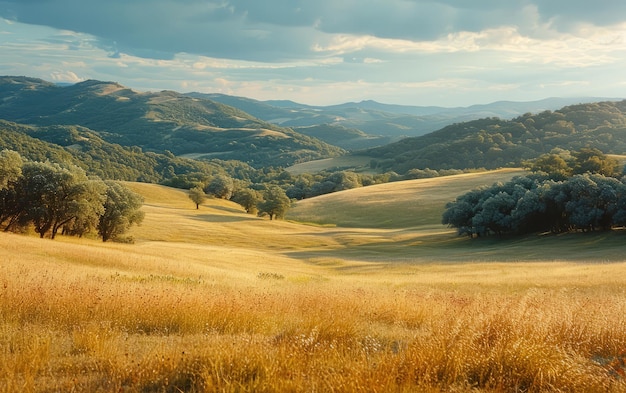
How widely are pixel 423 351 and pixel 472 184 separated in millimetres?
108011

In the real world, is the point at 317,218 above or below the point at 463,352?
below

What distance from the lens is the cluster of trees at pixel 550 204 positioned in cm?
5675

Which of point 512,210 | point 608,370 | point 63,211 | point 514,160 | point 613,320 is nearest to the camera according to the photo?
point 608,370

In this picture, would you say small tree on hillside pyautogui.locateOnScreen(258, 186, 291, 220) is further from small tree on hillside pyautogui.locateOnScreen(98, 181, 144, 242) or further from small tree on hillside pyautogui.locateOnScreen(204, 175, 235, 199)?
small tree on hillside pyautogui.locateOnScreen(204, 175, 235, 199)

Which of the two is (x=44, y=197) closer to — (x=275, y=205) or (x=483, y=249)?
(x=483, y=249)

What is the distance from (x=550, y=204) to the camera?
6147cm

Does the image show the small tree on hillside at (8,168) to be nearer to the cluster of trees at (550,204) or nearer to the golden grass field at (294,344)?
the golden grass field at (294,344)

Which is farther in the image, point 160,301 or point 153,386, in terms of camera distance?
point 160,301

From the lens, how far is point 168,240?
6756cm

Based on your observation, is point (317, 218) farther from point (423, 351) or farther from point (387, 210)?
point (423, 351)

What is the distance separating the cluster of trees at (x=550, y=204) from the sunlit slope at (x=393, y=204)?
46.4ft

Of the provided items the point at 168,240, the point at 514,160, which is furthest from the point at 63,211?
the point at 514,160

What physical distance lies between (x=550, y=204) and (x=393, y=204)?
1664 inches

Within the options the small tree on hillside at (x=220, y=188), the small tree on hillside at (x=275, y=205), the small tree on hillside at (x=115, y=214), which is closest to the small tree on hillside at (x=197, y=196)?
the small tree on hillside at (x=275, y=205)
